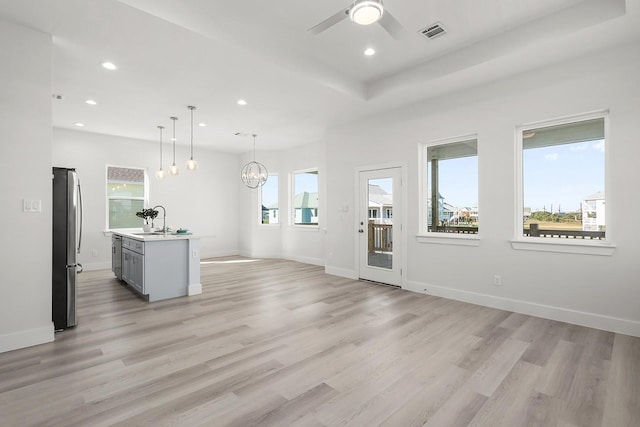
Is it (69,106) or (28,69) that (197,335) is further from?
(69,106)

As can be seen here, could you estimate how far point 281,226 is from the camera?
8.72 meters

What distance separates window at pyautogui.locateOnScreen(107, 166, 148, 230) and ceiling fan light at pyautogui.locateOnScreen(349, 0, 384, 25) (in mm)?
7260

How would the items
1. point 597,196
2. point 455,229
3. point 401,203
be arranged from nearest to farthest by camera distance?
point 597,196 → point 455,229 → point 401,203

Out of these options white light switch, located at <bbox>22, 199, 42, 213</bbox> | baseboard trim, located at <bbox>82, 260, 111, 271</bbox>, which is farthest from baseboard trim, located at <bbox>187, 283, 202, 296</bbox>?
baseboard trim, located at <bbox>82, 260, 111, 271</bbox>

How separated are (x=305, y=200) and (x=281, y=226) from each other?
3.49 ft

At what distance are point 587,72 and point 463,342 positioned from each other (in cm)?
325

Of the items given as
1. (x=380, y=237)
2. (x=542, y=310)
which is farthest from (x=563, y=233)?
(x=380, y=237)

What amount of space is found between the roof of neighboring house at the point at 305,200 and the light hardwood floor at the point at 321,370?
4283mm

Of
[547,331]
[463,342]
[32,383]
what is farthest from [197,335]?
[547,331]

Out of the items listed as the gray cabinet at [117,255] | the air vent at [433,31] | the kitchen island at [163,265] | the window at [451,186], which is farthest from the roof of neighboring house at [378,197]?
the gray cabinet at [117,255]

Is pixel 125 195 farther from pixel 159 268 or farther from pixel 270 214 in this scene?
pixel 159 268

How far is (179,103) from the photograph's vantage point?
5.01 m

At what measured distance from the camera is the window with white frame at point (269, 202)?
881cm

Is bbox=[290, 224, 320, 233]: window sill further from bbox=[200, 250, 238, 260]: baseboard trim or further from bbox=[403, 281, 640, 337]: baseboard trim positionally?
bbox=[403, 281, 640, 337]: baseboard trim
